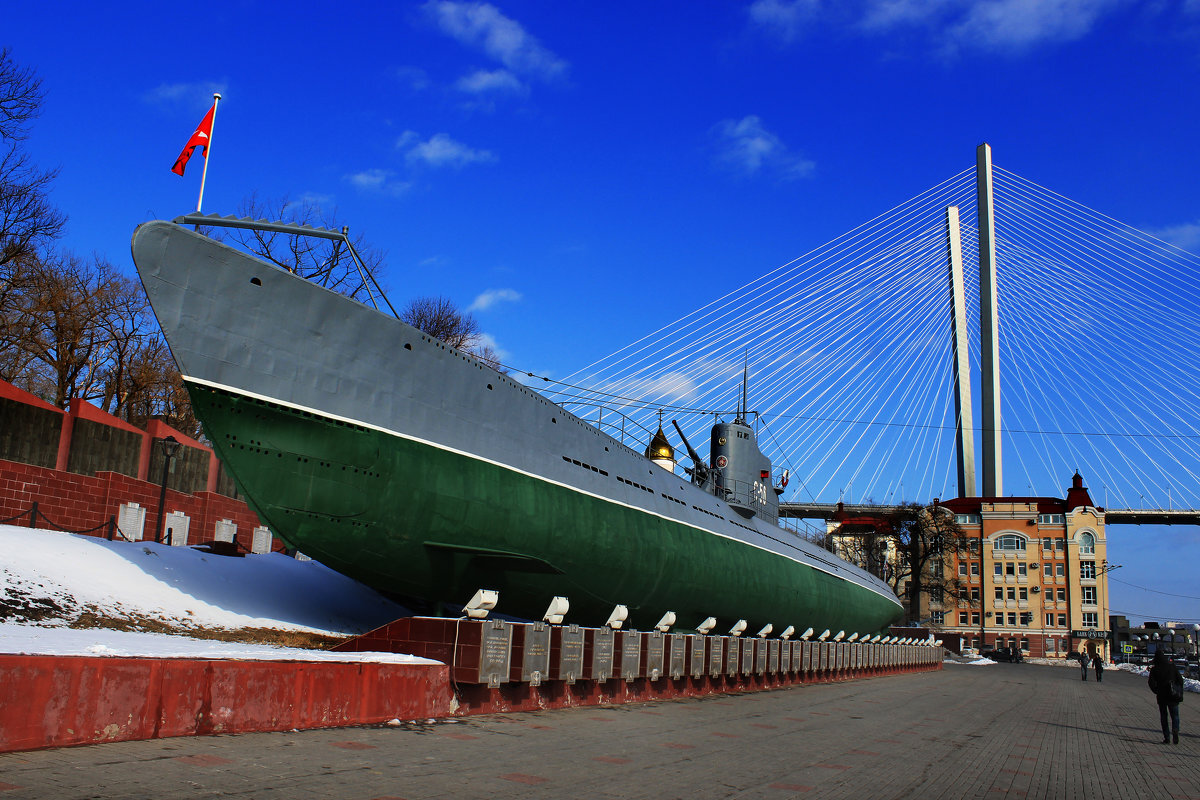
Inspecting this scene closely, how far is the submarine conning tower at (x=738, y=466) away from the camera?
28.7m

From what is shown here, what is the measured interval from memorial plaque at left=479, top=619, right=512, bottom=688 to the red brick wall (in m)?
13.4

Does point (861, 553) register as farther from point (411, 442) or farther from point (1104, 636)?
point (411, 442)

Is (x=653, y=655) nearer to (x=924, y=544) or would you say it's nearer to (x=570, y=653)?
(x=570, y=653)

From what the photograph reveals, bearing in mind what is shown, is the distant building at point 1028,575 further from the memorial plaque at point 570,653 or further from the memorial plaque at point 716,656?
the memorial plaque at point 570,653

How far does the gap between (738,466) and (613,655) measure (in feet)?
52.5

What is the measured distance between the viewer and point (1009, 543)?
3063 inches

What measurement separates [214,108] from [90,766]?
37.1 feet

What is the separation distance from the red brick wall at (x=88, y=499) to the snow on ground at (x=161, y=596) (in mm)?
5589

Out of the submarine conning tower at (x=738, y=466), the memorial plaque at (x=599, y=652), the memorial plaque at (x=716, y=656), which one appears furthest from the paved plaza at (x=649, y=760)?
the submarine conning tower at (x=738, y=466)

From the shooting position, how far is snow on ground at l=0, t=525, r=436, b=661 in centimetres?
1121

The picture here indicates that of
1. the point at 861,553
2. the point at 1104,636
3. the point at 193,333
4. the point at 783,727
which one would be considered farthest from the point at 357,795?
the point at 861,553

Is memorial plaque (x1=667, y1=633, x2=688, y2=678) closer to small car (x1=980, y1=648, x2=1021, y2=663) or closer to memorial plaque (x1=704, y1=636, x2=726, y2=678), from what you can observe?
memorial plaque (x1=704, y1=636, x2=726, y2=678)

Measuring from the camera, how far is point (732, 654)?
18297mm

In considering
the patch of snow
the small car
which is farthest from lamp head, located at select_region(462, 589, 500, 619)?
the small car
